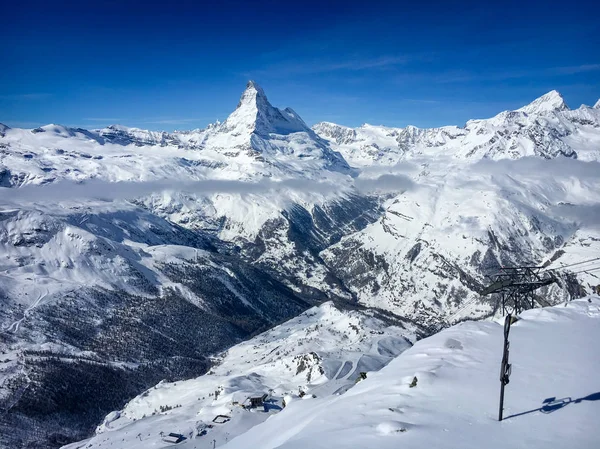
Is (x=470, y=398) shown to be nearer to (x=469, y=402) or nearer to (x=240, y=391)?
(x=469, y=402)

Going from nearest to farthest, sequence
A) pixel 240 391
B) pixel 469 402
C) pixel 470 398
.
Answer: pixel 469 402, pixel 470 398, pixel 240 391

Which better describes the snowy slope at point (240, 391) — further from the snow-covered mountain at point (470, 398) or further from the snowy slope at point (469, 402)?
the snowy slope at point (469, 402)

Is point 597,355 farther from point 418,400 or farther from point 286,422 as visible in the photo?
point 286,422

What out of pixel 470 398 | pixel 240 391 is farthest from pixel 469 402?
pixel 240 391

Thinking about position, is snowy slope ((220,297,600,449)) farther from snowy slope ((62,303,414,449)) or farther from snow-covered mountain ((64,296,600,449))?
snowy slope ((62,303,414,449))

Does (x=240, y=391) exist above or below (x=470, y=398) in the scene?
below

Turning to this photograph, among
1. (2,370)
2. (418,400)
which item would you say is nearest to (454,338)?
(418,400)
